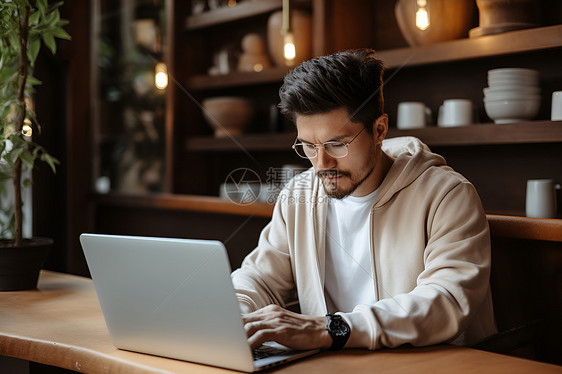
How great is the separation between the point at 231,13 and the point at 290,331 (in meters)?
2.23

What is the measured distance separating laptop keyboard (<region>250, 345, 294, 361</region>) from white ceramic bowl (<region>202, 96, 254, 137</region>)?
1.94 m

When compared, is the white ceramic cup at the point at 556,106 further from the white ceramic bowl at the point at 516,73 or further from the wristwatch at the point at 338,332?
the wristwatch at the point at 338,332

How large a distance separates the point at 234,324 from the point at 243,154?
2199mm

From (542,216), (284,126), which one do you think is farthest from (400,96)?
(542,216)

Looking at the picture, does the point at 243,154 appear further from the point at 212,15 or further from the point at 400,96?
the point at 400,96

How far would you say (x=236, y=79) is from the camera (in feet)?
9.86

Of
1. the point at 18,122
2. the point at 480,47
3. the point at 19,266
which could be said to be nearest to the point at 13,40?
the point at 18,122

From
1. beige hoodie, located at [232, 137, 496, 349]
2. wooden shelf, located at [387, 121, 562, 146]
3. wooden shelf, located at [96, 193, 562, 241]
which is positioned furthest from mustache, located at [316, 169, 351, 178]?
wooden shelf, located at [387, 121, 562, 146]

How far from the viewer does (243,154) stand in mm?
3230

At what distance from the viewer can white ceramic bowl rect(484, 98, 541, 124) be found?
2.00 m

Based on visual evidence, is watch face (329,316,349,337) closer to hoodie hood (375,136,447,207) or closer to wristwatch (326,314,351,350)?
wristwatch (326,314,351,350)

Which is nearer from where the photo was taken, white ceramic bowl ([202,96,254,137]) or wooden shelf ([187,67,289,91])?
wooden shelf ([187,67,289,91])

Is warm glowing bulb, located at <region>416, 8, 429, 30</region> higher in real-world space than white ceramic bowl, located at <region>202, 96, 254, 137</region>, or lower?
higher

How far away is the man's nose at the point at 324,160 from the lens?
1.65 m
